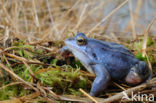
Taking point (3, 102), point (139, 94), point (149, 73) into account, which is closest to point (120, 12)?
point (149, 73)

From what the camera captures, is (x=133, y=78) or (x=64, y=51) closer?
(x=133, y=78)

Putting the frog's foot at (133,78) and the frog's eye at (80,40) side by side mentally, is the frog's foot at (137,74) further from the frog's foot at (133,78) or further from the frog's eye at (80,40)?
the frog's eye at (80,40)

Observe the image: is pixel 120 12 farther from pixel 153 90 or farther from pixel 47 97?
pixel 47 97

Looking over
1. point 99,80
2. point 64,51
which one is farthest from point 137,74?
point 64,51

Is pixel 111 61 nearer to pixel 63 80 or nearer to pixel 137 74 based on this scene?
pixel 137 74

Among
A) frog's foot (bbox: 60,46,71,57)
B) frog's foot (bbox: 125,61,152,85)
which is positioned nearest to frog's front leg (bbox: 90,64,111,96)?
frog's foot (bbox: 125,61,152,85)
